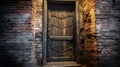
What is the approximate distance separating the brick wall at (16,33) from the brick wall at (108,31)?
1515 millimetres

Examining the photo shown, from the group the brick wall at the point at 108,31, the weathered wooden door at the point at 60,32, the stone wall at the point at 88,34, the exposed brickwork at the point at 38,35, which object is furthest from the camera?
the weathered wooden door at the point at 60,32

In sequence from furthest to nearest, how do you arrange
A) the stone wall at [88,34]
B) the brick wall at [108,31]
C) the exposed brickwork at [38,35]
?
the exposed brickwork at [38,35] → the stone wall at [88,34] → the brick wall at [108,31]

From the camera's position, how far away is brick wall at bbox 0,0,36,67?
3.47m

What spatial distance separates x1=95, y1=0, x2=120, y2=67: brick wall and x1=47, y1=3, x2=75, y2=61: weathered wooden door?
1389 mm

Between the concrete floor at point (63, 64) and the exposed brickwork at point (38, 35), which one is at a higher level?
the exposed brickwork at point (38, 35)

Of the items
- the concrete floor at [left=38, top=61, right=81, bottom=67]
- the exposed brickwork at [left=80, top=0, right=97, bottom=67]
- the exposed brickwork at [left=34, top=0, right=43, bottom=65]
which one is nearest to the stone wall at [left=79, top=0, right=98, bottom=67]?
the exposed brickwork at [left=80, top=0, right=97, bottom=67]

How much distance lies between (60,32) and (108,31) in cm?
164

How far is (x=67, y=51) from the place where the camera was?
4.97 meters

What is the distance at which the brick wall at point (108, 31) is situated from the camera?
12.0ft

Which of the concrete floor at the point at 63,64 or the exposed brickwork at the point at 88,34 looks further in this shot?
the concrete floor at the point at 63,64

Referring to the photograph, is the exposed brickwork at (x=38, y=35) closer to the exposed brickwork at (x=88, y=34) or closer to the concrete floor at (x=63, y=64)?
the concrete floor at (x=63, y=64)

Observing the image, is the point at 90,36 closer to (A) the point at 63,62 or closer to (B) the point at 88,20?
(B) the point at 88,20

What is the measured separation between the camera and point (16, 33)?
3.52 metres

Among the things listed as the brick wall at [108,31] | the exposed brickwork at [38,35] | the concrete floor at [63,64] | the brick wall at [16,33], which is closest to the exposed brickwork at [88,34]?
the brick wall at [108,31]
